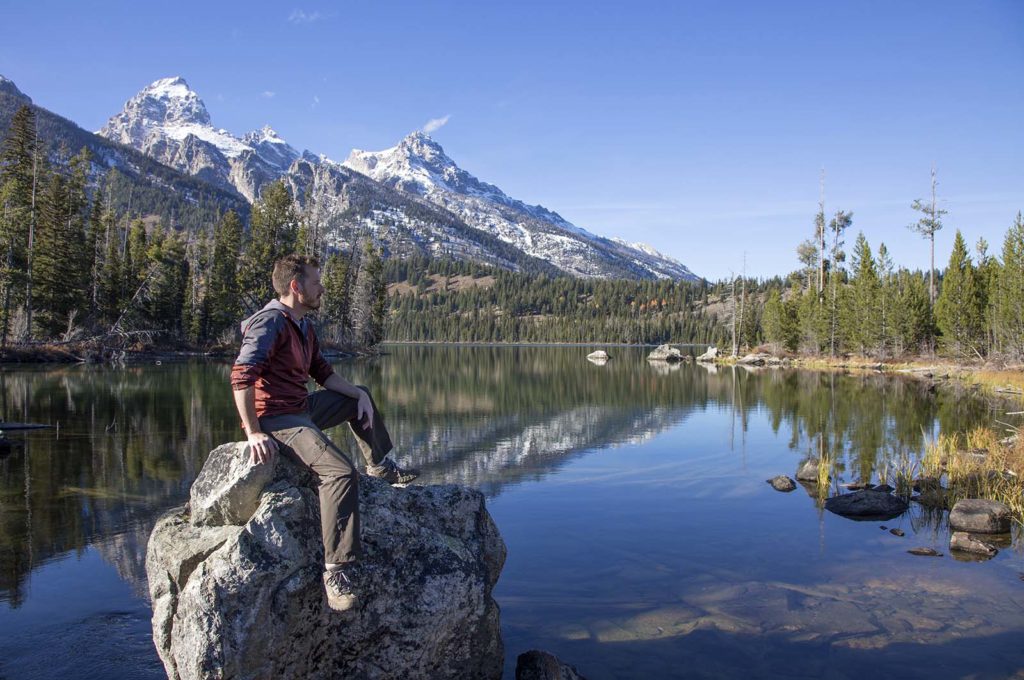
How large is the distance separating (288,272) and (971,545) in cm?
1276

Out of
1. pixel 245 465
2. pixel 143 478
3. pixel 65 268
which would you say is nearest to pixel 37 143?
pixel 65 268

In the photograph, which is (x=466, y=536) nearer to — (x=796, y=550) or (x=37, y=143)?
(x=796, y=550)

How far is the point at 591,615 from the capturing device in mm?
9430

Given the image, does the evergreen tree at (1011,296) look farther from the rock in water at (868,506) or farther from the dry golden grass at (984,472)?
the rock in water at (868,506)

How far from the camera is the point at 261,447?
593cm

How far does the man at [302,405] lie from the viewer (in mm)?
5867

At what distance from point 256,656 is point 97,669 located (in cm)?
328

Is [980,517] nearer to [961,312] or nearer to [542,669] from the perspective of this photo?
[542,669]

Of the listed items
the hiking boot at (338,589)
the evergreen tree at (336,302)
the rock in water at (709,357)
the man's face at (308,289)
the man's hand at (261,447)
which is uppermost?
the evergreen tree at (336,302)

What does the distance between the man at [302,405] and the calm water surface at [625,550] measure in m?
3.53

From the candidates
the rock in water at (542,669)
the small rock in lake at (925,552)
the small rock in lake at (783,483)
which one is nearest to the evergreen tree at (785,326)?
the small rock in lake at (783,483)

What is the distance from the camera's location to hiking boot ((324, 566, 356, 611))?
5926 mm

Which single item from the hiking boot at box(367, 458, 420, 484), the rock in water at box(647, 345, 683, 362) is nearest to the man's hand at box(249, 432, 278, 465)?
the hiking boot at box(367, 458, 420, 484)

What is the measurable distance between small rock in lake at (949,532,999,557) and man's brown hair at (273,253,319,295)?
1252cm
